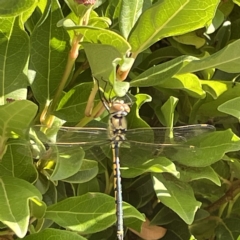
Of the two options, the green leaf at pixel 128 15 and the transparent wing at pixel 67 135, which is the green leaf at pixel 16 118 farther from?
the green leaf at pixel 128 15

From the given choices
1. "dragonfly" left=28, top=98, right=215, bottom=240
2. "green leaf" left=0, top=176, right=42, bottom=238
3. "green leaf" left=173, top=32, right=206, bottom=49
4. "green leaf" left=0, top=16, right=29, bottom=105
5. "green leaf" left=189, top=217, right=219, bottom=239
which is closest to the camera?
"green leaf" left=0, top=176, right=42, bottom=238

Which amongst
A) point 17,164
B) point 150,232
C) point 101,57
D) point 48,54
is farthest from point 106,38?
point 150,232

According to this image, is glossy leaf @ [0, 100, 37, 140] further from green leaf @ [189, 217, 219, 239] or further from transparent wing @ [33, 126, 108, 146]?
green leaf @ [189, 217, 219, 239]

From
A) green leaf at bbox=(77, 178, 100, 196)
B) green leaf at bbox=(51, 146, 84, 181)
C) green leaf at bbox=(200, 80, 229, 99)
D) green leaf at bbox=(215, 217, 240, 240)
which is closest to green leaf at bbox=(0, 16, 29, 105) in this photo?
green leaf at bbox=(51, 146, 84, 181)

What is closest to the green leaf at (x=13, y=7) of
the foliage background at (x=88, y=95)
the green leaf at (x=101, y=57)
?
the foliage background at (x=88, y=95)

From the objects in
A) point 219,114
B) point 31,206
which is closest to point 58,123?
point 31,206
